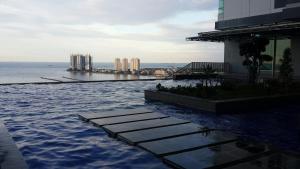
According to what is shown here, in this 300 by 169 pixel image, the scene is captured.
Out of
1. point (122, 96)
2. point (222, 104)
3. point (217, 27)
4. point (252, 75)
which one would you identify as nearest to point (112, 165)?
point (222, 104)

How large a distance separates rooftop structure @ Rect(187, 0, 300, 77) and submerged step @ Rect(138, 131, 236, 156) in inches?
579

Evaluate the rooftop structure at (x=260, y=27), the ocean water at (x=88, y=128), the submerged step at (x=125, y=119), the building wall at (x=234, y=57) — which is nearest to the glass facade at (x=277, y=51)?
the rooftop structure at (x=260, y=27)

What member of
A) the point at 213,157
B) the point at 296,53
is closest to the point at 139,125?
the point at 213,157

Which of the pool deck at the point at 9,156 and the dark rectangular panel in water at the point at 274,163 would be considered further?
the dark rectangular panel in water at the point at 274,163

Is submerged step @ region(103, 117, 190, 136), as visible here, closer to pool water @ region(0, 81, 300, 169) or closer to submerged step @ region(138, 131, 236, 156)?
pool water @ region(0, 81, 300, 169)

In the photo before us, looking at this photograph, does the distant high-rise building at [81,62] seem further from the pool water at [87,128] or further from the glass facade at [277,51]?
the pool water at [87,128]

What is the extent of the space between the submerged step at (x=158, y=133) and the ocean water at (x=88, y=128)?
34 centimetres

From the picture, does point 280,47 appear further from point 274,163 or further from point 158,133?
point 274,163

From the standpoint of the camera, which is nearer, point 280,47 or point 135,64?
point 280,47

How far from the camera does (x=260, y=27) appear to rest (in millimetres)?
23062

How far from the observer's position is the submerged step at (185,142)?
24.6 feet

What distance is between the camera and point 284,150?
304 inches

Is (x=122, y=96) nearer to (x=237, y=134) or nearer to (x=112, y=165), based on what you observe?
(x=237, y=134)

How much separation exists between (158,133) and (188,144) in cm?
132
